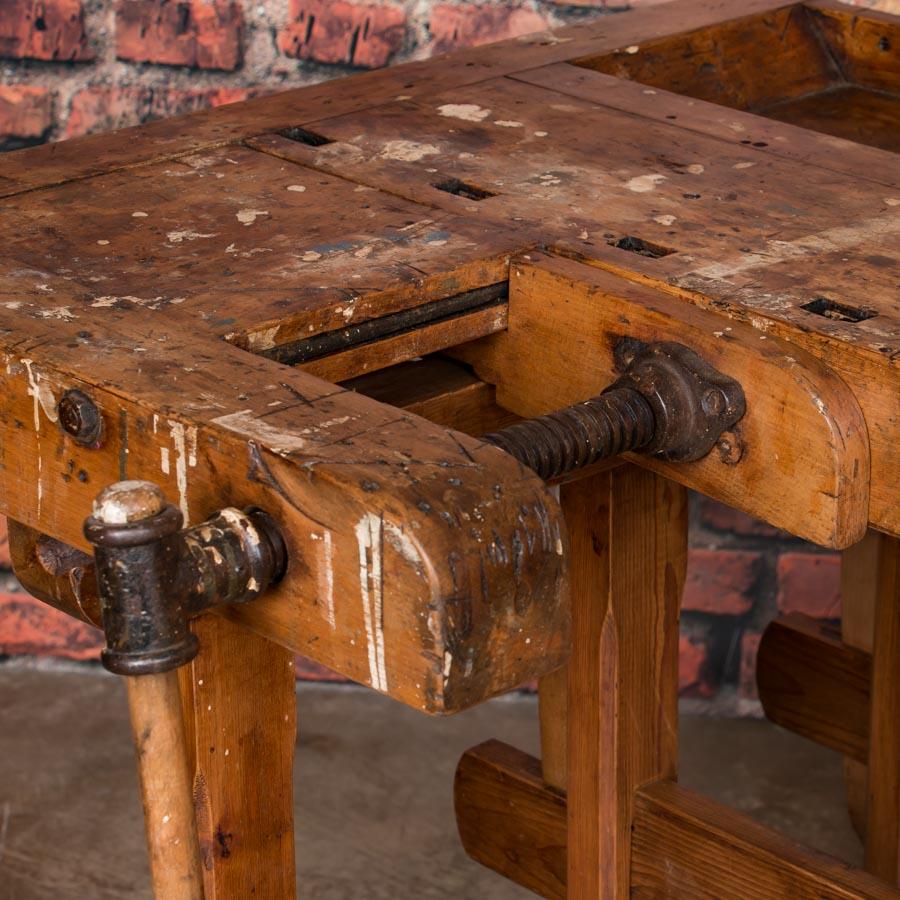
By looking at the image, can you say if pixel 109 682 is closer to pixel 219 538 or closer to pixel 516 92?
pixel 516 92

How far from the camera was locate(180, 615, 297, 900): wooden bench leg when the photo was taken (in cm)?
104

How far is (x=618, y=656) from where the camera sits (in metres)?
1.41

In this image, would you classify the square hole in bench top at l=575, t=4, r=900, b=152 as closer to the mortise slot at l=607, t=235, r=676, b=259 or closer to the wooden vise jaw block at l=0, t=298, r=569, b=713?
the mortise slot at l=607, t=235, r=676, b=259

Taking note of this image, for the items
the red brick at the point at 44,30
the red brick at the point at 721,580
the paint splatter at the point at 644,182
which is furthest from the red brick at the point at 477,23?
the paint splatter at the point at 644,182

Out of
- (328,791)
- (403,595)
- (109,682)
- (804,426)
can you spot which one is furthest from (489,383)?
(109,682)

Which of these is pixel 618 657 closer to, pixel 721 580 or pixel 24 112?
pixel 721 580

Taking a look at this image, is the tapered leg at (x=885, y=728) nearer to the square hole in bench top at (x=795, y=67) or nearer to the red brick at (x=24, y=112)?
the square hole in bench top at (x=795, y=67)

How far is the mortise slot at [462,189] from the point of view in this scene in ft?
3.96

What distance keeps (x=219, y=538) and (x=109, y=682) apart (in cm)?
140

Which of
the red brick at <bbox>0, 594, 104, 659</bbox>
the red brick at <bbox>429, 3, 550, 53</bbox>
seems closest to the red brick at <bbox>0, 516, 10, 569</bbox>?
the red brick at <bbox>0, 594, 104, 659</bbox>

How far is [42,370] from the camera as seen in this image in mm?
962

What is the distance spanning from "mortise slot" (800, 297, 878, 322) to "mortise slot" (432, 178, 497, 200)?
241 millimetres

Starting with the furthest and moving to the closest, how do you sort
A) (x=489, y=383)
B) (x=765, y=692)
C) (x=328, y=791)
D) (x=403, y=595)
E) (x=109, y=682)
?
(x=109, y=682) < (x=328, y=791) < (x=765, y=692) < (x=489, y=383) < (x=403, y=595)

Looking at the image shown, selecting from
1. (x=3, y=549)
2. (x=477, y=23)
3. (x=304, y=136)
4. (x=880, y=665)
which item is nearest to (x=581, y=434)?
(x=304, y=136)
